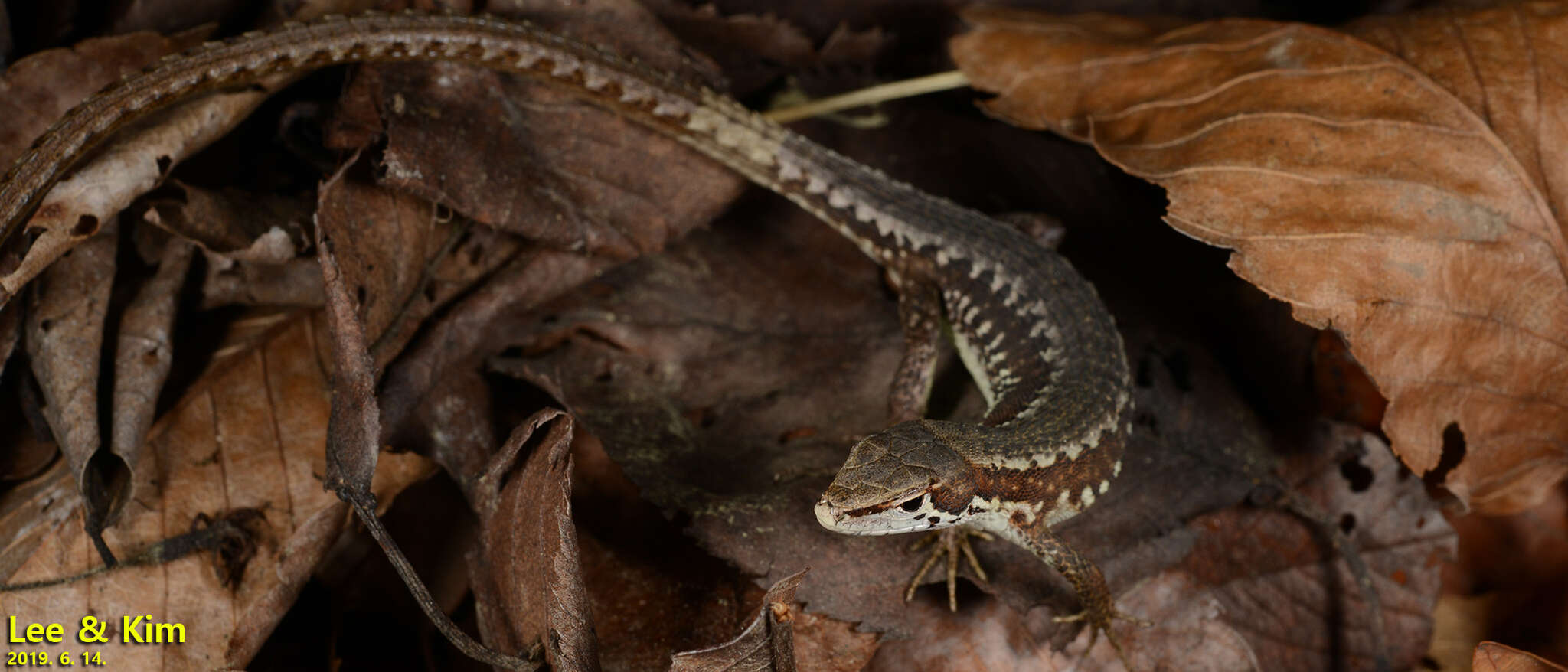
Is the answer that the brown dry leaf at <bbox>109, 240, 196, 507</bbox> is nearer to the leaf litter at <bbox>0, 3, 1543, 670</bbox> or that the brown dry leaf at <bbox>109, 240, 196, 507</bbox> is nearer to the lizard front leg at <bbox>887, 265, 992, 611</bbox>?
the leaf litter at <bbox>0, 3, 1543, 670</bbox>

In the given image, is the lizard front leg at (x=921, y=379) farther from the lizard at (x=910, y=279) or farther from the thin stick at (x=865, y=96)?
the thin stick at (x=865, y=96)

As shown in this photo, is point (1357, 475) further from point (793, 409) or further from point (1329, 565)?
point (793, 409)

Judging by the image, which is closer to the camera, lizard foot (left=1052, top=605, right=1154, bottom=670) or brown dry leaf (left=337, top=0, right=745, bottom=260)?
lizard foot (left=1052, top=605, right=1154, bottom=670)

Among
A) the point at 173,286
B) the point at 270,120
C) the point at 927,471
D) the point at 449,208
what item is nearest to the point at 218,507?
the point at 173,286

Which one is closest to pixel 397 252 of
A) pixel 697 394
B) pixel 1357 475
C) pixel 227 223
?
pixel 227 223

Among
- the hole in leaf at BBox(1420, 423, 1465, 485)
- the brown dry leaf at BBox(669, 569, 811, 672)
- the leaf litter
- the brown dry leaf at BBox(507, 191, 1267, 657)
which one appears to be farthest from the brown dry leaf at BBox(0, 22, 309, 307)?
the hole in leaf at BBox(1420, 423, 1465, 485)

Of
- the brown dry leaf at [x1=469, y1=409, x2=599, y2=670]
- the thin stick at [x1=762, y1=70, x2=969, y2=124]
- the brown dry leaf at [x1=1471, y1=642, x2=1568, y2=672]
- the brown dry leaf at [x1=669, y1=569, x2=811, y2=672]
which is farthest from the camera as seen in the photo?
the thin stick at [x1=762, y1=70, x2=969, y2=124]
